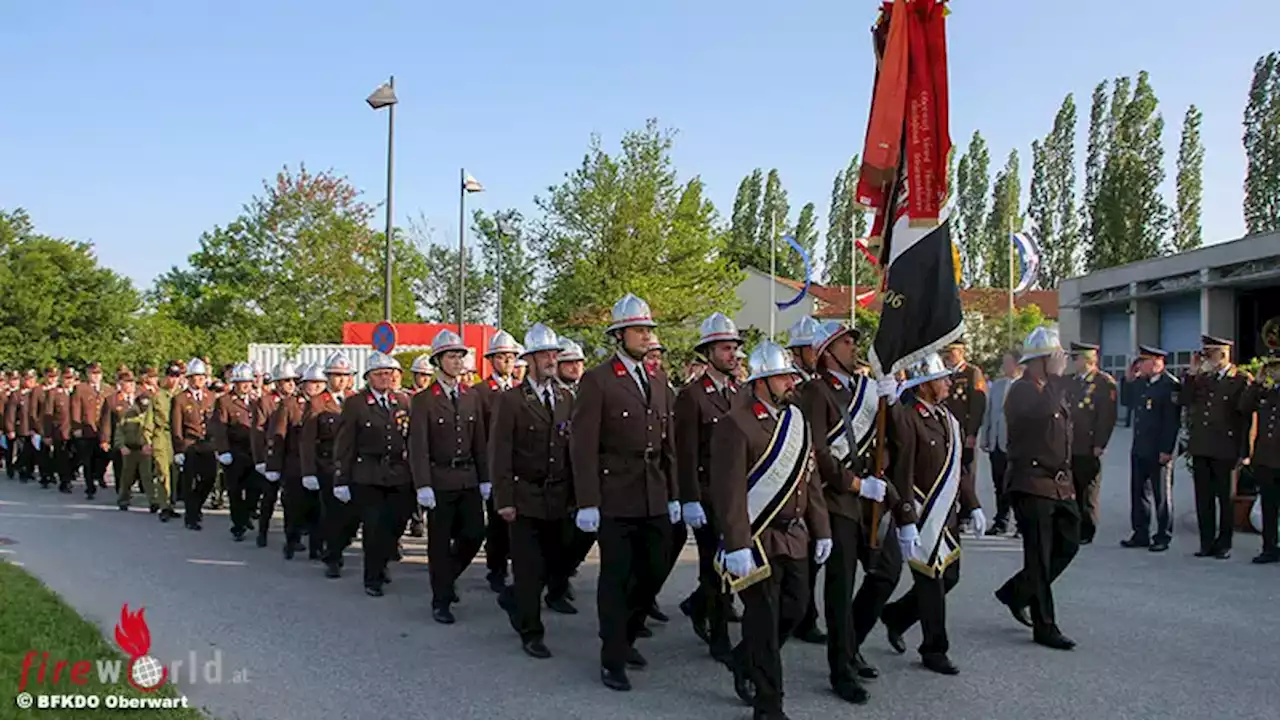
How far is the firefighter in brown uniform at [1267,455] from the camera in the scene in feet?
32.5

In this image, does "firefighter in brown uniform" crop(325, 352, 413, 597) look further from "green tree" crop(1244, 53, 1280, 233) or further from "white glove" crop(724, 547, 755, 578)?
"green tree" crop(1244, 53, 1280, 233)

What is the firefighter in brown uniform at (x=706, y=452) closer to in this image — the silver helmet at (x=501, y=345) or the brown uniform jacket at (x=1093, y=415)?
the silver helmet at (x=501, y=345)

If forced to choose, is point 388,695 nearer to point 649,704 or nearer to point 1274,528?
point 649,704

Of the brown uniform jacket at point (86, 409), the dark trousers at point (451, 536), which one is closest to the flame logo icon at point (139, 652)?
the dark trousers at point (451, 536)

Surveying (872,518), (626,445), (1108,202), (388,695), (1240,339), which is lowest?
(388,695)

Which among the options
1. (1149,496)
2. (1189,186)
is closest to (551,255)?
(1149,496)

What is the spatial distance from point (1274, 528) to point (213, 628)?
31.0ft

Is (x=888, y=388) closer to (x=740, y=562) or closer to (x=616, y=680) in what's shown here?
(x=740, y=562)

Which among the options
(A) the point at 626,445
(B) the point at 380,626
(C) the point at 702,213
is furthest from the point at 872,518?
(C) the point at 702,213

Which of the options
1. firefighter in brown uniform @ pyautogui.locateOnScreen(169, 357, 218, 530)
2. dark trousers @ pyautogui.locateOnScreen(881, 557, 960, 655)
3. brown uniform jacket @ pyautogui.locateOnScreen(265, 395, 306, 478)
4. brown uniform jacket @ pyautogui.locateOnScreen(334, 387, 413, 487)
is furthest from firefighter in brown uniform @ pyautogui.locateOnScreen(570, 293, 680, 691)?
firefighter in brown uniform @ pyautogui.locateOnScreen(169, 357, 218, 530)

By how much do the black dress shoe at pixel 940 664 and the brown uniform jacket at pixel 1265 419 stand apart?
567 centimetres

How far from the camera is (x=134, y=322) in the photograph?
36344 millimetres

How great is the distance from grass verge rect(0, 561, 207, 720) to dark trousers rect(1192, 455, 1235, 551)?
30.8 feet

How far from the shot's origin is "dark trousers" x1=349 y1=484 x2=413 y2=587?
8.88 meters
